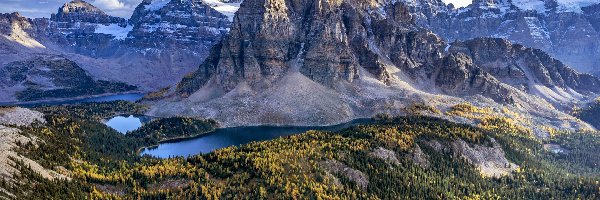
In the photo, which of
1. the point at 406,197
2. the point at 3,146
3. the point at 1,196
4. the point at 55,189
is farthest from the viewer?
the point at 406,197

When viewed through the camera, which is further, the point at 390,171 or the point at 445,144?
the point at 445,144

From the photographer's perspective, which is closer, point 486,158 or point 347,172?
point 347,172

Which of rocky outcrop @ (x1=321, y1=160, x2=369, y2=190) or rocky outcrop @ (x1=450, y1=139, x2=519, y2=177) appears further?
rocky outcrop @ (x1=450, y1=139, x2=519, y2=177)

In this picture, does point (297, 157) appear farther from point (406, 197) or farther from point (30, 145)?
point (30, 145)

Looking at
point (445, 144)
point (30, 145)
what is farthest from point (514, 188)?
point (30, 145)

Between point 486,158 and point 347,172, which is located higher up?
point 347,172

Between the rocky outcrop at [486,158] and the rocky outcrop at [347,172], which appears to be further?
the rocky outcrop at [486,158]

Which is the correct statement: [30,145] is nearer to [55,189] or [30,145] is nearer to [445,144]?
[55,189]

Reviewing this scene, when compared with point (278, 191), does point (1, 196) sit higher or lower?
higher

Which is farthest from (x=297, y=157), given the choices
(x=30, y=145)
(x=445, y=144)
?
(x=30, y=145)

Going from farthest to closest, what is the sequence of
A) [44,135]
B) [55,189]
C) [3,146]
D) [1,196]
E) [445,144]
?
[445,144], [44,135], [3,146], [55,189], [1,196]
